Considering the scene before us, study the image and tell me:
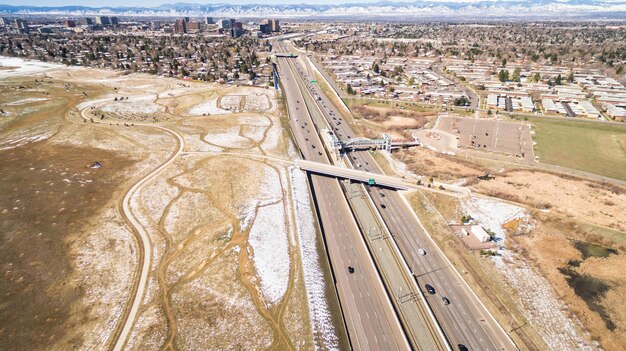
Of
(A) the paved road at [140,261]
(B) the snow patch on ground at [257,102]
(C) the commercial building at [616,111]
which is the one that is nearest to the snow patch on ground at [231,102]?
(B) the snow patch on ground at [257,102]

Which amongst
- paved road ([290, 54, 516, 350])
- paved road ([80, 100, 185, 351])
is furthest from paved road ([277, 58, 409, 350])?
paved road ([80, 100, 185, 351])

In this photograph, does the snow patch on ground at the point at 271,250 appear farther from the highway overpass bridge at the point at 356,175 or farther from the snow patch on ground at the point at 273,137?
the snow patch on ground at the point at 273,137

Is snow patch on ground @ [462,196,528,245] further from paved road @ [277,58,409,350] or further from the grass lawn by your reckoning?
the grass lawn

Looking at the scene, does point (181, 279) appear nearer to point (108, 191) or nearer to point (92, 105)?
point (108, 191)

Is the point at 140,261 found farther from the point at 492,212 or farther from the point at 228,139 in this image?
the point at 492,212

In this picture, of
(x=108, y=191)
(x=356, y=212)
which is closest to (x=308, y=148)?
(x=356, y=212)
